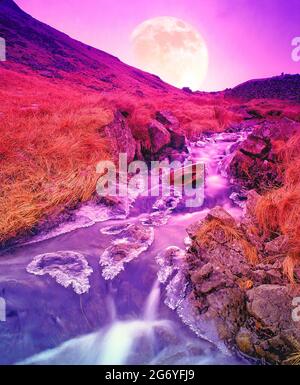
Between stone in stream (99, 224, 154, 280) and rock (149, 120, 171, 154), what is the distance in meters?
2.92

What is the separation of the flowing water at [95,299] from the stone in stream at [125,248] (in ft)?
0.04

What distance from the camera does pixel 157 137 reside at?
7.67 metres

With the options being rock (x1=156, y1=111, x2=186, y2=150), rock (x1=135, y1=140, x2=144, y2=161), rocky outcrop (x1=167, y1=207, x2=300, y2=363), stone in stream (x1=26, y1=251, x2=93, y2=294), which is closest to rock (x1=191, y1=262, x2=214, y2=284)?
rocky outcrop (x1=167, y1=207, x2=300, y2=363)

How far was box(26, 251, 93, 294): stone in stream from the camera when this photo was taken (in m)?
3.85

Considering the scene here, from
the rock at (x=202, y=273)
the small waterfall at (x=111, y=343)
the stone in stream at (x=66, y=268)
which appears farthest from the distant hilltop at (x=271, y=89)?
the small waterfall at (x=111, y=343)

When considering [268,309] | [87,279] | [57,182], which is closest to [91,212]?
[57,182]

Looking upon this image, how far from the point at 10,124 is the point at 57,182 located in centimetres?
206

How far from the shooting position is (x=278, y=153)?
250 inches

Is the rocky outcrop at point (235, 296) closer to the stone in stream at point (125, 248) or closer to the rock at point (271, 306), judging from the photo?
the rock at point (271, 306)

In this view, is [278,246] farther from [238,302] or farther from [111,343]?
[111,343]

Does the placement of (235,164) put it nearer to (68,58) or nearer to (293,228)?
(293,228)

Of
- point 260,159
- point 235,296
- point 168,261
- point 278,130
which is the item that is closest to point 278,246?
point 235,296

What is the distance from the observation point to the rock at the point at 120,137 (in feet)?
22.7

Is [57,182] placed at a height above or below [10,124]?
below
